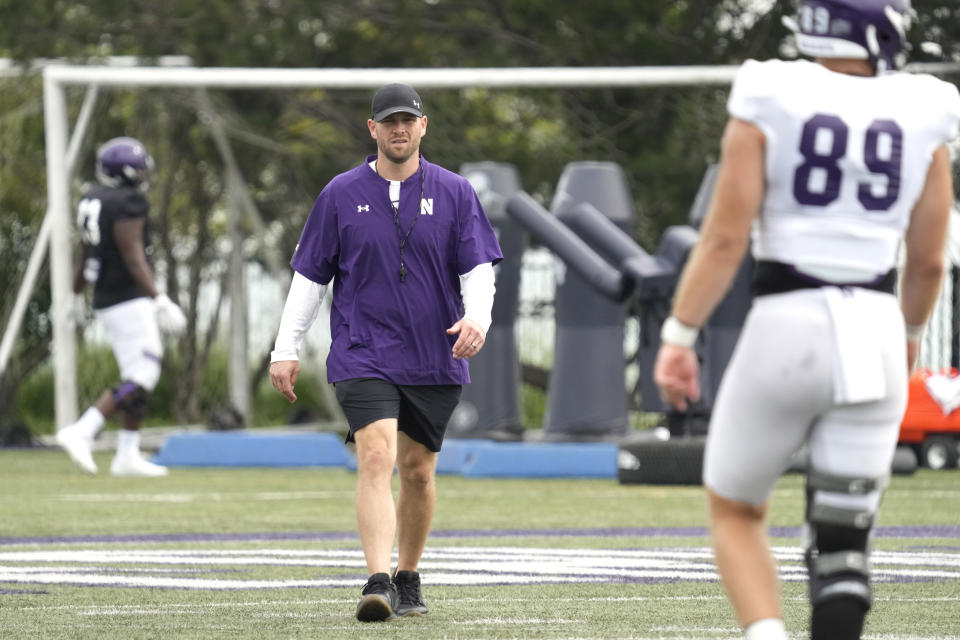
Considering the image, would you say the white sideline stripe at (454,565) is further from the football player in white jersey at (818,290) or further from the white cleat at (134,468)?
the white cleat at (134,468)

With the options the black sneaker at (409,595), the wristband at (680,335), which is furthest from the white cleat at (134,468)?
the wristband at (680,335)

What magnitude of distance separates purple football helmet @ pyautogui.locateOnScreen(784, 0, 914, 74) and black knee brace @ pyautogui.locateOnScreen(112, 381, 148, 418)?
37.7 feet

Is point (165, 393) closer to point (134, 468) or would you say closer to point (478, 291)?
point (134, 468)

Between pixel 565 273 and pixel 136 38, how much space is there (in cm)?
746

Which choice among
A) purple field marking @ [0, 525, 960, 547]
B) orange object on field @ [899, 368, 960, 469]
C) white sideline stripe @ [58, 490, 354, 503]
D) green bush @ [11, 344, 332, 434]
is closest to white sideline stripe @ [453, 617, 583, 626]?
purple field marking @ [0, 525, 960, 547]

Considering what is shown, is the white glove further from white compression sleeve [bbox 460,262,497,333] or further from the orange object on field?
white compression sleeve [bbox 460,262,497,333]

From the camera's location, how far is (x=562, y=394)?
16797 millimetres

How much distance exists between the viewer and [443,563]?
8.80 m

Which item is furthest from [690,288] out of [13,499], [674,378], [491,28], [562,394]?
[491,28]

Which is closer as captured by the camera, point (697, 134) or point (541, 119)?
point (697, 134)

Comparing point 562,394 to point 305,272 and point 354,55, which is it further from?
point 305,272

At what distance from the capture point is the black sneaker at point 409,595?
6836 millimetres

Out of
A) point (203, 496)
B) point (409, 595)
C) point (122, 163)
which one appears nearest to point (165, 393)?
point (122, 163)

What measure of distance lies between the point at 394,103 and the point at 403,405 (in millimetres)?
1049
